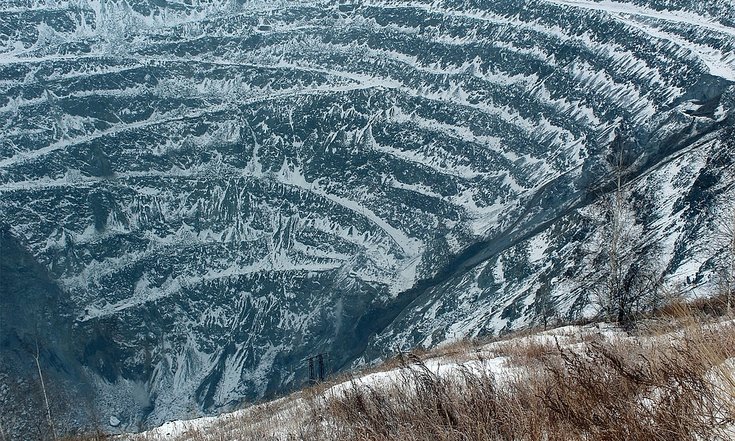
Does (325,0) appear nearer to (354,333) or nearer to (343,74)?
(343,74)

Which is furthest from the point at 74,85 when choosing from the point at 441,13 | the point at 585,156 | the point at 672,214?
the point at 672,214

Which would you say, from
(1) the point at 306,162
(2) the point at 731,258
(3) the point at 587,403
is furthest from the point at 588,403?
(1) the point at 306,162

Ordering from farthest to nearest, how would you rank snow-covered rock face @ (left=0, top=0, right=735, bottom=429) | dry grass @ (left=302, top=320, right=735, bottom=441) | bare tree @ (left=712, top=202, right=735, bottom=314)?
snow-covered rock face @ (left=0, top=0, right=735, bottom=429)
bare tree @ (left=712, top=202, right=735, bottom=314)
dry grass @ (left=302, top=320, right=735, bottom=441)

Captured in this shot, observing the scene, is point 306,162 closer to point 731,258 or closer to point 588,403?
point 731,258

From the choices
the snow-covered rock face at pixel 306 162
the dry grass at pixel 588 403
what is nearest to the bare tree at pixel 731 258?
the dry grass at pixel 588 403

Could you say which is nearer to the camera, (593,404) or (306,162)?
(593,404)

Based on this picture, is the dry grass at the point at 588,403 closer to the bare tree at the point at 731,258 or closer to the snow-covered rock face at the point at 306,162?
the bare tree at the point at 731,258

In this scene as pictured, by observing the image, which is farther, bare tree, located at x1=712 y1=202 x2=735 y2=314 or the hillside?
bare tree, located at x1=712 y1=202 x2=735 y2=314

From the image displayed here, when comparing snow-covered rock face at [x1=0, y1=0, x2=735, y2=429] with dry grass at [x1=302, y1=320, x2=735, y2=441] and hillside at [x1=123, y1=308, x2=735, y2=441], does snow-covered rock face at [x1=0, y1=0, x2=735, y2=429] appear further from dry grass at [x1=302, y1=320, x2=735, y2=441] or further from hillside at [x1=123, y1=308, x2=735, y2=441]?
dry grass at [x1=302, y1=320, x2=735, y2=441]

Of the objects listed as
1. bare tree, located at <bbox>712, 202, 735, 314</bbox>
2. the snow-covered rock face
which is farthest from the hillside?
the snow-covered rock face
